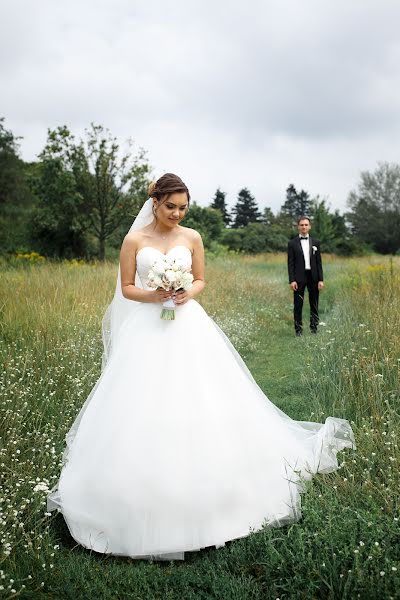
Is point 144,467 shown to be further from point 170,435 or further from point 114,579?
point 114,579

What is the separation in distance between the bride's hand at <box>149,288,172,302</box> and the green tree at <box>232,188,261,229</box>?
220 feet

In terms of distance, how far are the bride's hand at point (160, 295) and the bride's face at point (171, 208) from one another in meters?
0.58

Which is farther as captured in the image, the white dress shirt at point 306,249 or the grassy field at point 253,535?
the white dress shirt at point 306,249

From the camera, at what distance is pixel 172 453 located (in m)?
3.26

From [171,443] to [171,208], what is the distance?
1725mm

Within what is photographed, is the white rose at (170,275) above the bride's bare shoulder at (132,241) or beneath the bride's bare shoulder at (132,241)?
beneath

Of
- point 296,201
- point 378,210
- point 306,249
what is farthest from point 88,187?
point 296,201

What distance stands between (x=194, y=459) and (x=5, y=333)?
13.5 feet

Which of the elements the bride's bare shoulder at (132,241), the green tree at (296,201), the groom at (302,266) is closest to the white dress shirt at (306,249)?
the groom at (302,266)

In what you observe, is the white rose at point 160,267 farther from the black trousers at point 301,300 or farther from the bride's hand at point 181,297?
the black trousers at point 301,300

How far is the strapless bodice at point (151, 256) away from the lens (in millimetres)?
3695

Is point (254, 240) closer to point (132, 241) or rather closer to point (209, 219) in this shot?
point (209, 219)

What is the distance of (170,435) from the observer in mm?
3303

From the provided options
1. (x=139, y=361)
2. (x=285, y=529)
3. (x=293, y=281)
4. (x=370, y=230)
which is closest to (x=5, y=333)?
(x=139, y=361)
